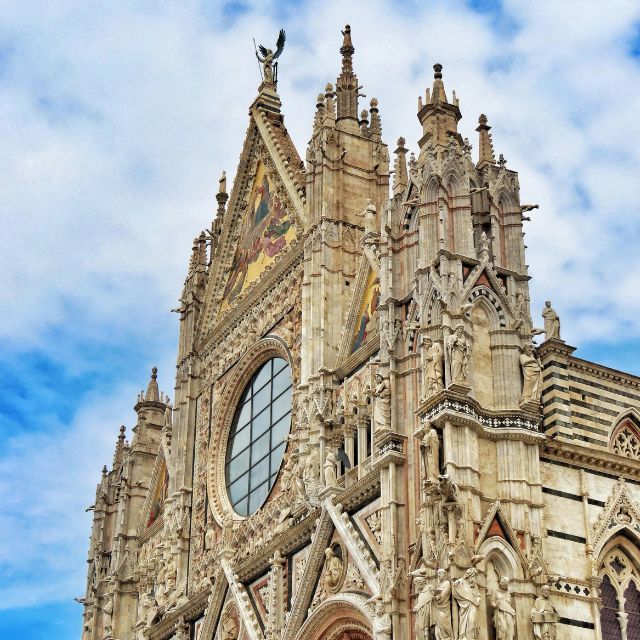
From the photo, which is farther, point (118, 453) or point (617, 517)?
point (118, 453)

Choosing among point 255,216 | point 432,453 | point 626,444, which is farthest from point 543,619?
point 255,216

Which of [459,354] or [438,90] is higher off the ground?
[438,90]

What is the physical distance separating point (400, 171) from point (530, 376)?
5.56 m

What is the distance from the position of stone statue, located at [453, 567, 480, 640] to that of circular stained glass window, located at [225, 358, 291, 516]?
28.8ft

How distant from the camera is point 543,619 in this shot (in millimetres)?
16891

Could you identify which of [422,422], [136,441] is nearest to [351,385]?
[422,422]

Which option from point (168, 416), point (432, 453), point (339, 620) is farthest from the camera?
point (168, 416)

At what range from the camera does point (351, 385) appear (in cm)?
2239

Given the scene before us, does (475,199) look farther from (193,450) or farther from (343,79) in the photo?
(193,450)

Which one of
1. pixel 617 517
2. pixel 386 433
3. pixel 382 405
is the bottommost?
pixel 617 517

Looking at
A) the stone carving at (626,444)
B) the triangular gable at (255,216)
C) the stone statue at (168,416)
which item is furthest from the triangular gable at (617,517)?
the stone statue at (168,416)

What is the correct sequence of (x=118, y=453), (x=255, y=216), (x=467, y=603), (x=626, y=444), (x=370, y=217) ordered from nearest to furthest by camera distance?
(x=467, y=603) → (x=626, y=444) → (x=370, y=217) → (x=255, y=216) → (x=118, y=453)

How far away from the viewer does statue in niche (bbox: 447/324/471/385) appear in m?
18.3

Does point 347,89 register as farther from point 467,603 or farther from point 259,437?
point 467,603
